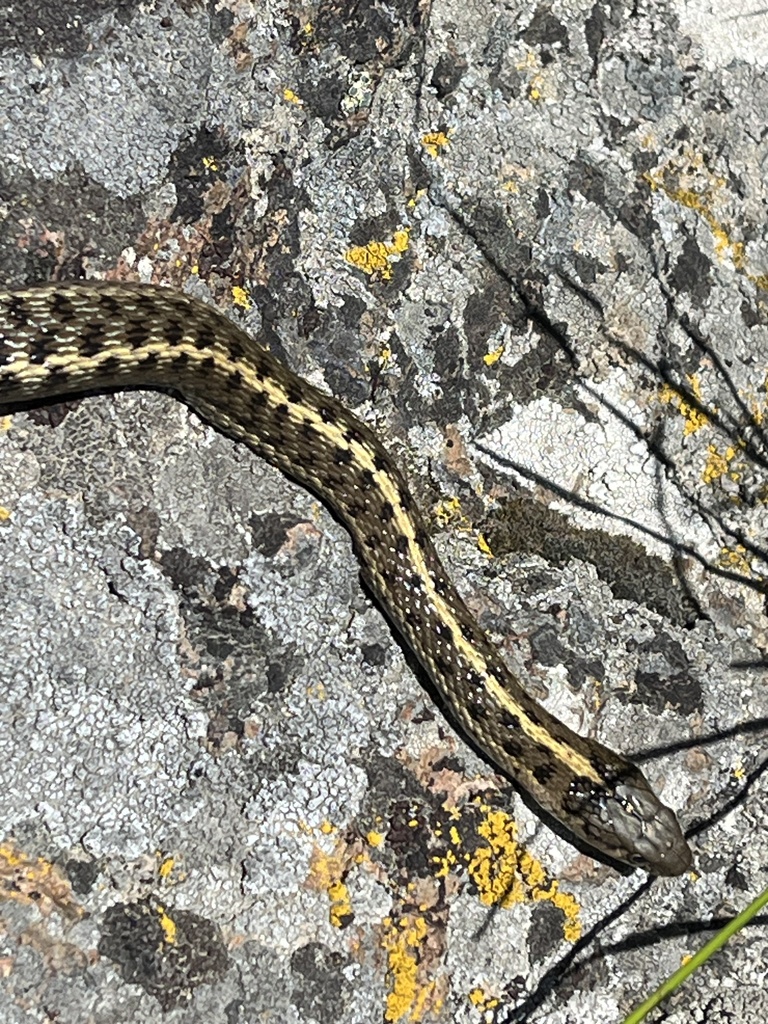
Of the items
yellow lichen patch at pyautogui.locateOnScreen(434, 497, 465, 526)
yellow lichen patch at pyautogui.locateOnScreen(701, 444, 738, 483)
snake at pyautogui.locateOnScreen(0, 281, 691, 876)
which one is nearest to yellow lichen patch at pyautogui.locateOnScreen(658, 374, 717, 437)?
yellow lichen patch at pyautogui.locateOnScreen(701, 444, 738, 483)

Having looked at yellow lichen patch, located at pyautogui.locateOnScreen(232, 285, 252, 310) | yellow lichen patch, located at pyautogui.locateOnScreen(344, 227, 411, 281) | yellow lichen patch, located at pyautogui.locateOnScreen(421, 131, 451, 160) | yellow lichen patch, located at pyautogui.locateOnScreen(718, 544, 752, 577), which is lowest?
yellow lichen patch, located at pyautogui.locateOnScreen(718, 544, 752, 577)

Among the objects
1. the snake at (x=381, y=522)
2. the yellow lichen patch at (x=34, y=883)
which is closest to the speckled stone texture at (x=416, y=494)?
the yellow lichen patch at (x=34, y=883)

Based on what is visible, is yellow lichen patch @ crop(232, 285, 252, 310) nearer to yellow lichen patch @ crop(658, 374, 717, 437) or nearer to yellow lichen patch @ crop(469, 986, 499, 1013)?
yellow lichen patch @ crop(658, 374, 717, 437)

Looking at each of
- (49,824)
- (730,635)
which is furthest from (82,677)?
(730,635)

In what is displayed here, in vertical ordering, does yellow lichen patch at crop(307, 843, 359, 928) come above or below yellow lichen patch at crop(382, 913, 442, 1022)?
above

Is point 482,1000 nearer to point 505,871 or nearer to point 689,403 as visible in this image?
point 505,871

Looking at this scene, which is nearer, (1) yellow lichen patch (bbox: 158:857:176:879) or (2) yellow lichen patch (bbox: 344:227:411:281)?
(1) yellow lichen patch (bbox: 158:857:176:879)
